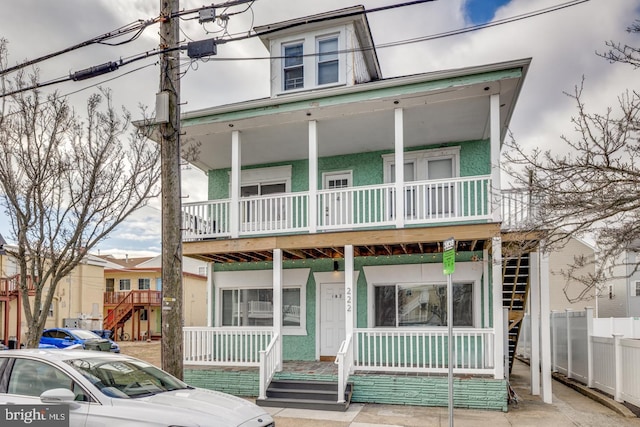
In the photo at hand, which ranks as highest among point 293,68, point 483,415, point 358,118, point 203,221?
point 293,68

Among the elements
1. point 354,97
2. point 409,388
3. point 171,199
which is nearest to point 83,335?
point 409,388

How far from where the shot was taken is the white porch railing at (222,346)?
1183 cm

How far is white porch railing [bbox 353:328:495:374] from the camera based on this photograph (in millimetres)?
10154

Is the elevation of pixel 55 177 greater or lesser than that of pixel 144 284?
greater

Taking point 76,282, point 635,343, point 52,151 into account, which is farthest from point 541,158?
point 76,282

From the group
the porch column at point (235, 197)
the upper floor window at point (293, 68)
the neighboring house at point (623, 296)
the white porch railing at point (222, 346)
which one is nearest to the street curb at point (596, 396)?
the white porch railing at point (222, 346)

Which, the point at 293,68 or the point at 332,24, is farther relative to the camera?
the point at 293,68

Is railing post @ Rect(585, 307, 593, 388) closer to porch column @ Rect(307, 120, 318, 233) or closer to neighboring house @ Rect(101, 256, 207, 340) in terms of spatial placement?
porch column @ Rect(307, 120, 318, 233)

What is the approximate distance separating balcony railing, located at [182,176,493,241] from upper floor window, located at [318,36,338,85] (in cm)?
333

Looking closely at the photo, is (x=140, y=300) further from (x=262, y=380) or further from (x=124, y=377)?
(x=124, y=377)

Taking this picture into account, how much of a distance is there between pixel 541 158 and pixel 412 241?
146 inches

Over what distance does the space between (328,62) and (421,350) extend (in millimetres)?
7815

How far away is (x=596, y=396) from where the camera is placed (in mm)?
10383

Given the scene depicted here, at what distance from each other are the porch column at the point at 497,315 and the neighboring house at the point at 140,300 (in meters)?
24.6
